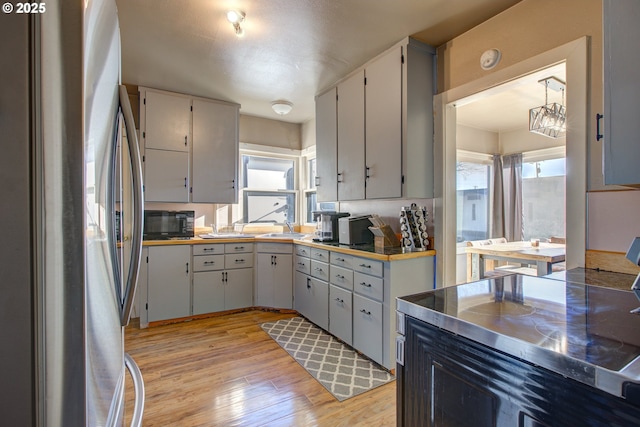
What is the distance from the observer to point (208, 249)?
3330 millimetres

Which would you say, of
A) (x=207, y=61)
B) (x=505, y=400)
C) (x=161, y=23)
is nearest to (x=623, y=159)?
(x=505, y=400)

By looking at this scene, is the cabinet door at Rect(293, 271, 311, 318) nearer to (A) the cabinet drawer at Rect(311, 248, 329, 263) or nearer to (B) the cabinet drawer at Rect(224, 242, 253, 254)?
(A) the cabinet drawer at Rect(311, 248, 329, 263)

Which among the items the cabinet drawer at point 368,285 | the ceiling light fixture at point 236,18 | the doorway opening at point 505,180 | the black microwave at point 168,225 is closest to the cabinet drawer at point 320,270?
the cabinet drawer at point 368,285

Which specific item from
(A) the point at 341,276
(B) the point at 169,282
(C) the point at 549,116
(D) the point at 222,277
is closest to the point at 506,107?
(C) the point at 549,116

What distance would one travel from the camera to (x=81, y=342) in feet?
1.70

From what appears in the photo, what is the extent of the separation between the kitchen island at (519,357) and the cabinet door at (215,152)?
3.01 meters

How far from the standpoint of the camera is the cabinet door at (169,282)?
122 inches

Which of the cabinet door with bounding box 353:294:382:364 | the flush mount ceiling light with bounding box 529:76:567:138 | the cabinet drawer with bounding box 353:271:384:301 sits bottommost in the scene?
the cabinet door with bounding box 353:294:382:364

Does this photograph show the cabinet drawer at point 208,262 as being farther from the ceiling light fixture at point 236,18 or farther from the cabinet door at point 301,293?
the ceiling light fixture at point 236,18

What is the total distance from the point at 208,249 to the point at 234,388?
163cm

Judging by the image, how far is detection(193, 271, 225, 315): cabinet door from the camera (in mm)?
3281

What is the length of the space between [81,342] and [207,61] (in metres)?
2.77

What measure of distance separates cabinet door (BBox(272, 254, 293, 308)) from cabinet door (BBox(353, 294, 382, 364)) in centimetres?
116

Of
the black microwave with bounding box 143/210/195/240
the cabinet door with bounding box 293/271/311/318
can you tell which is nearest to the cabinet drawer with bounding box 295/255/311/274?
the cabinet door with bounding box 293/271/311/318
